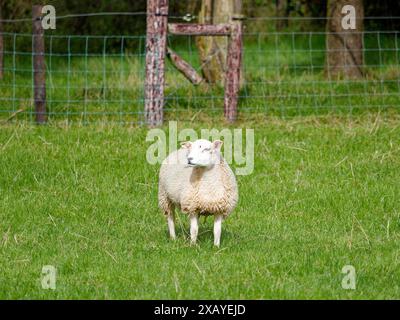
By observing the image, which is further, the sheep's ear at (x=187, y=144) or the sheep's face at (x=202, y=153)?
the sheep's ear at (x=187, y=144)

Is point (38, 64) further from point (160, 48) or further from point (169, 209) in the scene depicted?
point (169, 209)

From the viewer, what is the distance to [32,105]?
11.7m

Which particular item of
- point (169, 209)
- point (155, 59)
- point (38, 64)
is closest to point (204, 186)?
point (169, 209)

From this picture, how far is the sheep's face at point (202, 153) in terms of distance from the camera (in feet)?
21.4

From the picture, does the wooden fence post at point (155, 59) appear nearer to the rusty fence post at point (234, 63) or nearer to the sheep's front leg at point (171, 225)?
the rusty fence post at point (234, 63)

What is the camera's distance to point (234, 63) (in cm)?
1085

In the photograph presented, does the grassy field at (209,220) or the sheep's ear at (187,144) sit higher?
the sheep's ear at (187,144)

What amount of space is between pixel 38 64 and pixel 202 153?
4.70m

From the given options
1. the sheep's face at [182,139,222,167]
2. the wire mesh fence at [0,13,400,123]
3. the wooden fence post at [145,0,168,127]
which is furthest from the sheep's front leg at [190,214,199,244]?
the wire mesh fence at [0,13,400,123]

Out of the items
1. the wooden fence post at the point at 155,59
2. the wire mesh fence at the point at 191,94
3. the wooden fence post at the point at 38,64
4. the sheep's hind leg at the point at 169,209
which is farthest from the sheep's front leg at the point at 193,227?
the wooden fence post at the point at 38,64

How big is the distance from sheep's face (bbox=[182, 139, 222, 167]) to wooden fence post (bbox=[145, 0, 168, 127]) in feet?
13.3
